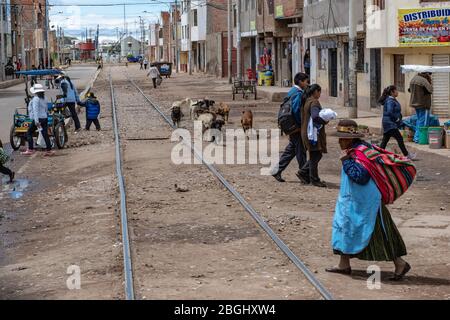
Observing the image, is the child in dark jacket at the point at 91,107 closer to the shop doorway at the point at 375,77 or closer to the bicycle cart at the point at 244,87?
the shop doorway at the point at 375,77

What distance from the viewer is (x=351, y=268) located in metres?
9.36

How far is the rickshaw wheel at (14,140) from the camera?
22.9m

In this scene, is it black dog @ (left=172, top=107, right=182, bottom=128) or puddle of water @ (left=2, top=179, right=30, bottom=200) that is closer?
puddle of water @ (left=2, top=179, right=30, bottom=200)

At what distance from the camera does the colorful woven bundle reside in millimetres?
8508

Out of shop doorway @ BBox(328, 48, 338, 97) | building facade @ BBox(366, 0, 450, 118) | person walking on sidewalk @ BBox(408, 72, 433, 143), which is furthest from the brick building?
person walking on sidewalk @ BBox(408, 72, 433, 143)

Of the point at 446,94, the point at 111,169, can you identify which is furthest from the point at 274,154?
the point at 446,94

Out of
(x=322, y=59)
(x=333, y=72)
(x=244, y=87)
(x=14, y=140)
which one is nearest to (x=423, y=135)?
(x=14, y=140)

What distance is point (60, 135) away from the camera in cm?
2308

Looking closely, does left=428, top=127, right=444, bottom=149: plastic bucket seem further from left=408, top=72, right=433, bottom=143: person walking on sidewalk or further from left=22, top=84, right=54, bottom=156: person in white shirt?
left=22, top=84, right=54, bottom=156: person in white shirt

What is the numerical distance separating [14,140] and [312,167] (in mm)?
10443

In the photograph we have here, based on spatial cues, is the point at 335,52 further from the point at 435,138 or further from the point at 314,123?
the point at 314,123

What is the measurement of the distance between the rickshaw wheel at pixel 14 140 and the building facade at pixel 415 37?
1147 centimetres

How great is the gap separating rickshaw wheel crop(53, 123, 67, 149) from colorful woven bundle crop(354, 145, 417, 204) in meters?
15.1
